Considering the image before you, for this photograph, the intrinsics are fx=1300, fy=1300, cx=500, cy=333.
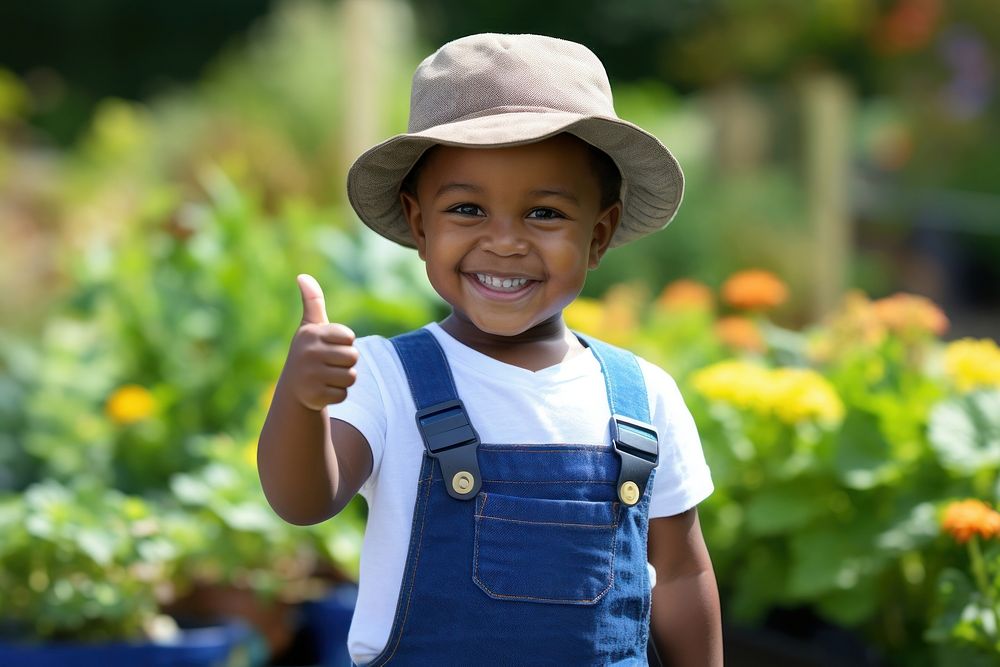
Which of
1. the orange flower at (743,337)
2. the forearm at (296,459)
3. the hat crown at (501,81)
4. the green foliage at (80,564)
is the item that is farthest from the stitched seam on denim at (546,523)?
the orange flower at (743,337)

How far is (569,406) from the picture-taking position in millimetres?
1882

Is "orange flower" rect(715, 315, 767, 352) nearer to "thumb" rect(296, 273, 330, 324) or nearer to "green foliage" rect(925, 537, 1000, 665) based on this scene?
"green foliage" rect(925, 537, 1000, 665)

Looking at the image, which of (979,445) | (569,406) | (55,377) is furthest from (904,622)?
(55,377)

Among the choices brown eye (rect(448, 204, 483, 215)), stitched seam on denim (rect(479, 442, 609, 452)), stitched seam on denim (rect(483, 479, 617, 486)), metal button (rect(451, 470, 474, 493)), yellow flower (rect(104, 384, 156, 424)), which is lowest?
metal button (rect(451, 470, 474, 493))

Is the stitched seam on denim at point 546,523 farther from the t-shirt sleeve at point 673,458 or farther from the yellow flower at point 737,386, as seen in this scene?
the yellow flower at point 737,386

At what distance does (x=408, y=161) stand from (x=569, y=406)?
44 centimetres

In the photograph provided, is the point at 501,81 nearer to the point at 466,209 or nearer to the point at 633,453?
the point at 466,209

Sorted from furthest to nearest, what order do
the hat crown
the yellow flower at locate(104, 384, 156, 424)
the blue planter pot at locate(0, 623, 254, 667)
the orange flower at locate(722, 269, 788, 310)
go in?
the orange flower at locate(722, 269, 788, 310), the yellow flower at locate(104, 384, 156, 424), the blue planter pot at locate(0, 623, 254, 667), the hat crown

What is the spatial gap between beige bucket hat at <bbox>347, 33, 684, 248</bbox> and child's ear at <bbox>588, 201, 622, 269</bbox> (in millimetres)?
59

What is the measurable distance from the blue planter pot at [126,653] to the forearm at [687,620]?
156 cm

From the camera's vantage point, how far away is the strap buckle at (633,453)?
1.84 meters

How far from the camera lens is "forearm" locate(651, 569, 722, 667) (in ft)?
6.50

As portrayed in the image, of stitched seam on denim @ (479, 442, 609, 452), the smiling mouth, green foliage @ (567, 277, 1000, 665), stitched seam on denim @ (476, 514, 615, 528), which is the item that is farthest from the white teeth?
green foliage @ (567, 277, 1000, 665)

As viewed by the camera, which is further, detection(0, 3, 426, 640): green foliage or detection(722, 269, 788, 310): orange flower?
detection(722, 269, 788, 310): orange flower
